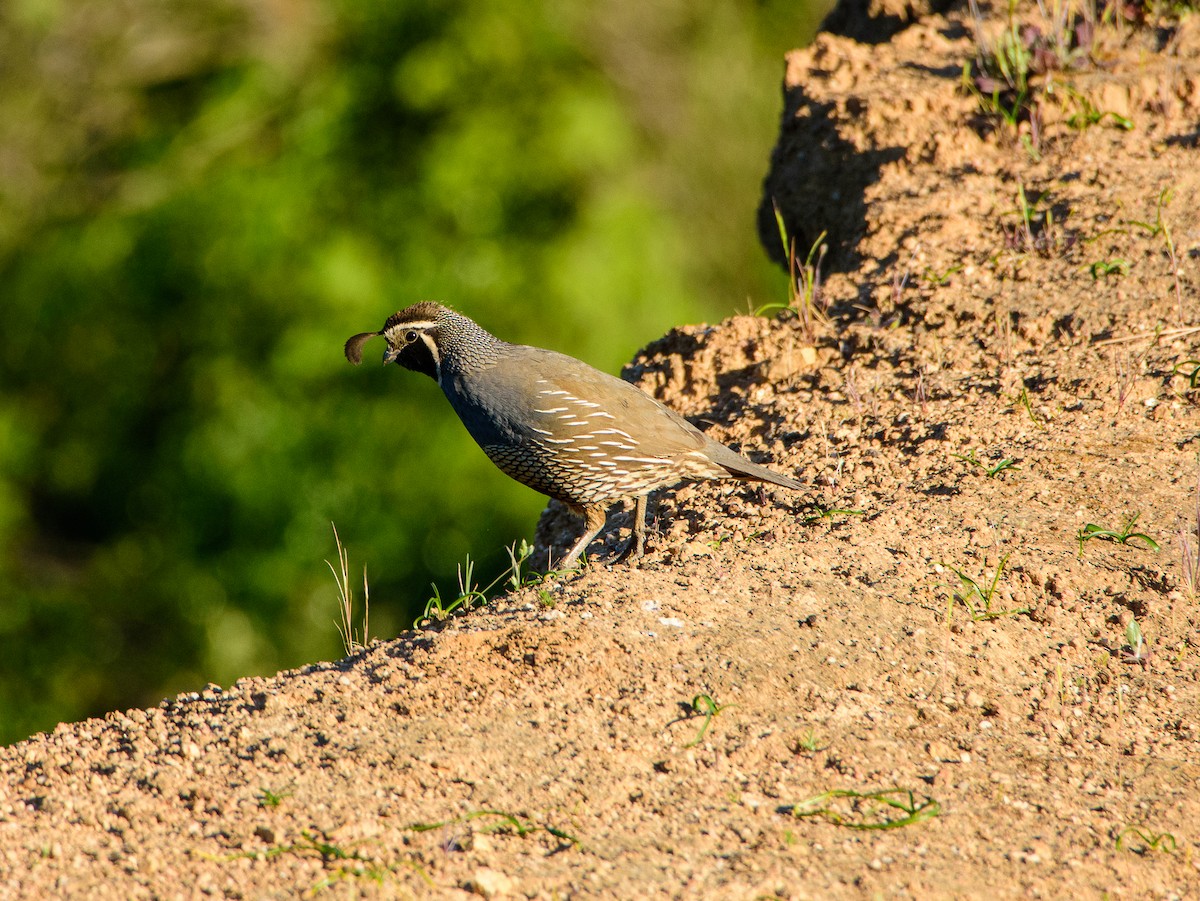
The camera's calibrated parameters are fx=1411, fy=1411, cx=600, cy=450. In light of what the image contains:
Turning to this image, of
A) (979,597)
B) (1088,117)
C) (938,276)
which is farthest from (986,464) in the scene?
(1088,117)

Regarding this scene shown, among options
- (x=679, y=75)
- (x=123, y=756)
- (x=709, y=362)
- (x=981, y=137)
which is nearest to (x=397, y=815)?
(x=123, y=756)

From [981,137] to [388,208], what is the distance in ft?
15.4

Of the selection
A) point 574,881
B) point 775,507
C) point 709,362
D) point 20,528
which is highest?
point 709,362

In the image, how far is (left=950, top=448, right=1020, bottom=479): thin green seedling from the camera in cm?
440

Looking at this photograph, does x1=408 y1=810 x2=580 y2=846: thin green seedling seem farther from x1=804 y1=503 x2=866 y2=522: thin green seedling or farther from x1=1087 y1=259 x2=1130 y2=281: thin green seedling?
x1=1087 y1=259 x2=1130 y2=281: thin green seedling

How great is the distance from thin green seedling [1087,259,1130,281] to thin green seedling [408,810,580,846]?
337 centimetres

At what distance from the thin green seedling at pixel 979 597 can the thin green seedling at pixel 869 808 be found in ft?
2.54

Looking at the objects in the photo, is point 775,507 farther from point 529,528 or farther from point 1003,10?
point 529,528

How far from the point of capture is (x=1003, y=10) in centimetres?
670

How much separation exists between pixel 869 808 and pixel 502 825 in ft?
2.56

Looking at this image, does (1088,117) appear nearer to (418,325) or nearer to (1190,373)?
(1190,373)

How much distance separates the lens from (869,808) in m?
3.00

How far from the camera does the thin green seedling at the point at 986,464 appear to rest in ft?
14.4

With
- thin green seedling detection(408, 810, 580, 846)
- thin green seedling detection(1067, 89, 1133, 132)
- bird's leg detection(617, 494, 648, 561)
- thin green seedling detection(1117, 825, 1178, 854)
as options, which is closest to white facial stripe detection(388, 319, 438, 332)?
bird's leg detection(617, 494, 648, 561)
